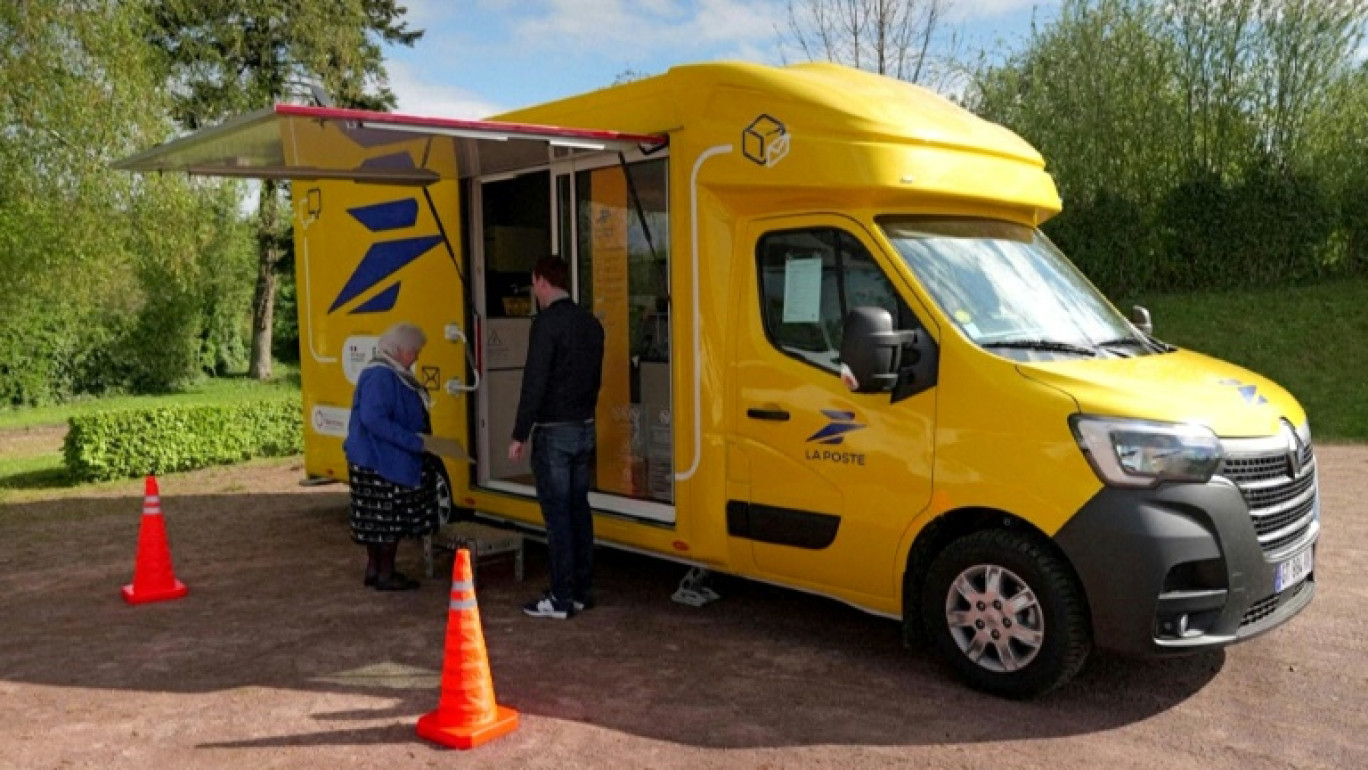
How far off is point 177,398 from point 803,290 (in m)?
19.8

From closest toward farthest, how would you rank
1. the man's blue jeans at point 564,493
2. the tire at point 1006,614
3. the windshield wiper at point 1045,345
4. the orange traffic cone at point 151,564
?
the tire at point 1006,614 < the windshield wiper at point 1045,345 < the man's blue jeans at point 564,493 < the orange traffic cone at point 151,564

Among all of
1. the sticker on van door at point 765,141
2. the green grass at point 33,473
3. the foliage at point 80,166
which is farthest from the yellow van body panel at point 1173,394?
the foliage at point 80,166

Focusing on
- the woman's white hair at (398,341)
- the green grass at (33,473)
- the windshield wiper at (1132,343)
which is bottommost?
the green grass at (33,473)

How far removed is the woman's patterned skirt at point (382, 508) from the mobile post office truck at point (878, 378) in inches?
26.2

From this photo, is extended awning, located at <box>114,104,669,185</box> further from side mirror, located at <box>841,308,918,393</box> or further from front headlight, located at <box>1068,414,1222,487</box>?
front headlight, located at <box>1068,414,1222,487</box>

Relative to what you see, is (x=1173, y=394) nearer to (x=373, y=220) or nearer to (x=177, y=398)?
(x=373, y=220)

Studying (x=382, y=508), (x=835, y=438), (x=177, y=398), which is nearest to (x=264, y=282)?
(x=177, y=398)

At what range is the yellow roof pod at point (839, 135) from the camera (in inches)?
191

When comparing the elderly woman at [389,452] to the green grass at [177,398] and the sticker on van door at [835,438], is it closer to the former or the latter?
the sticker on van door at [835,438]

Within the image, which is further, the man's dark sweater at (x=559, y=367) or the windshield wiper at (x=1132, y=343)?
the man's dark sweater at (x=559, y=367)

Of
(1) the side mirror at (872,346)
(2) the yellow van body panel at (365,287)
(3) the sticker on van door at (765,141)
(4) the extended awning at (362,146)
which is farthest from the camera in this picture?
(2) the yellow van body panel at (365,287)

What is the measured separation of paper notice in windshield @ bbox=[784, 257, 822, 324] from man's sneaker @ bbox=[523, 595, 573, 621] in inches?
82.4

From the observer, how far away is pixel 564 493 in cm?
566

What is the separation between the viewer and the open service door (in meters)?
5.14
